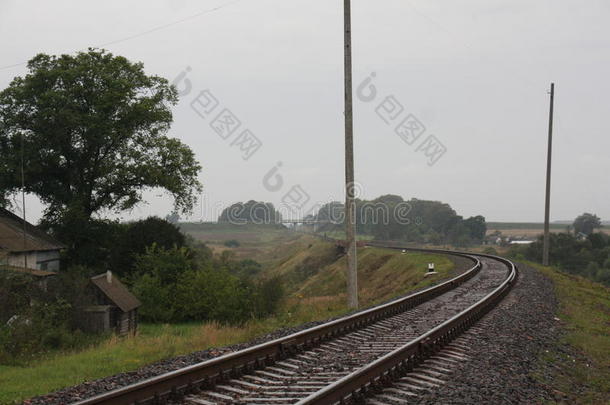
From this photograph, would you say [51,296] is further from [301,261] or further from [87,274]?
[301,261]

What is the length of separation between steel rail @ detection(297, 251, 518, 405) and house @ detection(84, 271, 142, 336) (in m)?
18.5

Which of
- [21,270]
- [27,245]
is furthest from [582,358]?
[27,245]

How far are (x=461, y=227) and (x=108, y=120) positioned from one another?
109 m

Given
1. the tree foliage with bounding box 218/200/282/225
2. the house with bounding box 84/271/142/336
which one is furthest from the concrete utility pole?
the tree foliage with bounding box 218/200/282/225

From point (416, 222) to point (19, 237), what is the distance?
12599 centimetres

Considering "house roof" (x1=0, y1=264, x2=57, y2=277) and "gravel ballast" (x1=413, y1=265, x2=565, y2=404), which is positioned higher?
"gravel ballast" (x1=413, y1=265, x2=565, y2=404)

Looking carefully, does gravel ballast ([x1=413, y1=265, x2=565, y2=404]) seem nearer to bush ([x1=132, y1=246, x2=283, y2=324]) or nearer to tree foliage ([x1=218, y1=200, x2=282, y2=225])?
bush ([x1=132, y1=246, x2=283, y2=324])

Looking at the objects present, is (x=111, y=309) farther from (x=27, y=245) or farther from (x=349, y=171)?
(x=349, y=171)

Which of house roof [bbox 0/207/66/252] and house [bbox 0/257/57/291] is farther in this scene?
house roof [bbox 0/207/66/252]

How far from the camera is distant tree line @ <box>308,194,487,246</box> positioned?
133 metres

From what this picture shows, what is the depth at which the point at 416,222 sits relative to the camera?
153m

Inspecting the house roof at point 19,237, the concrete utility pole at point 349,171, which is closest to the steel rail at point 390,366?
the concrete utility pole at point 349,171

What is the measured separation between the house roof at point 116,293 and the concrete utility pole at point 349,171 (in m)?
14.9

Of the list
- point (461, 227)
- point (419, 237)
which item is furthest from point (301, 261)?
point (461, 227)
